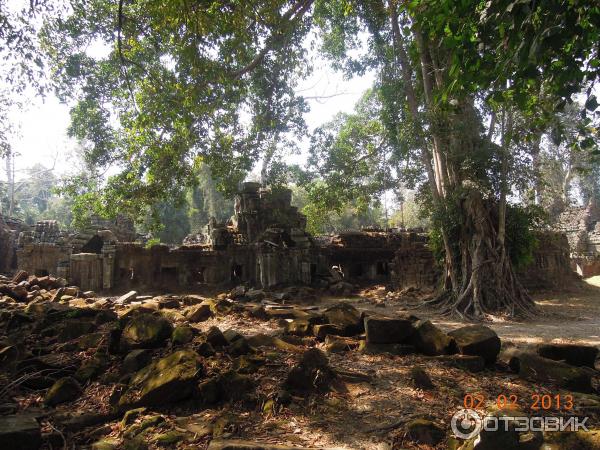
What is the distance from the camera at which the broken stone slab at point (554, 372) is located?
3270mm

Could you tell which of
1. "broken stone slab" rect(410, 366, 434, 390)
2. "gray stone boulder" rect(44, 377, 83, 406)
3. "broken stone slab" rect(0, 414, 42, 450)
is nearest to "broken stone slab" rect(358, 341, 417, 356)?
"broken stone slab" rect(410, 366, 434, 390)

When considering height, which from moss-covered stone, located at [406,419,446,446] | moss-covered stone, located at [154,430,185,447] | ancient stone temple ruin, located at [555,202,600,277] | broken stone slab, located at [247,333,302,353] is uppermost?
ancient stone temple ruin, located at [555,202,600,277]

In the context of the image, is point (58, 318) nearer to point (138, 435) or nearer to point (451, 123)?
point (138, 435)

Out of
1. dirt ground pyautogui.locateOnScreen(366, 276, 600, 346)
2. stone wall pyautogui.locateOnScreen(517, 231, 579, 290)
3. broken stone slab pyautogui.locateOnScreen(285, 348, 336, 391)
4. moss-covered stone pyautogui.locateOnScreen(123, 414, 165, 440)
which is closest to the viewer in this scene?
moss-covered stone pyautogui.locateOnScreen(123, 414, 165, 440)

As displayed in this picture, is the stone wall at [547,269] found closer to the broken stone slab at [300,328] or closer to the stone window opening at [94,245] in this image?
the broken stone slab at [300,328]

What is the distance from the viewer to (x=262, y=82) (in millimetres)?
12023

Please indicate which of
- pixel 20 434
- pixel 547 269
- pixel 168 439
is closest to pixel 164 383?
pixel 168 439

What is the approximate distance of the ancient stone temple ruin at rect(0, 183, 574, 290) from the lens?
13234 mm

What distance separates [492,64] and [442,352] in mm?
2843

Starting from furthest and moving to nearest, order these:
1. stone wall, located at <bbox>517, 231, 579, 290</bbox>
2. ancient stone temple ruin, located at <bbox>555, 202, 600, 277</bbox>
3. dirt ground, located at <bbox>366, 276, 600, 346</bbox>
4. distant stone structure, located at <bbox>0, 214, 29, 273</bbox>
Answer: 1. distant stone structure, located at <bbox>0, 214, 29, 273</bbox>
2. ancient stone temple ruin, located at <bbox>555, 202, 600, 277</bbox>
3. stone wall, located at <bbox>517, 231, 579, 290</bbox>
4. dirt ground, located at <bbox>366, 276, 600, 346</bbox>

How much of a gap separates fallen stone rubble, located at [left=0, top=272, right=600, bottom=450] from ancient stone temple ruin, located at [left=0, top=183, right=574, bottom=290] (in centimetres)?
862

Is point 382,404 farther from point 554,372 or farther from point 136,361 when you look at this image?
point 136,361

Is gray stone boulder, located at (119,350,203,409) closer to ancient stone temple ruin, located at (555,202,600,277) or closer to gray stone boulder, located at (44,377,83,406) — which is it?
gray stone boulder, located at (44,377,83,406)

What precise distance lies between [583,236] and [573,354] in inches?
855
